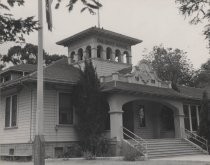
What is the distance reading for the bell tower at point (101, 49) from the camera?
27.3 metres

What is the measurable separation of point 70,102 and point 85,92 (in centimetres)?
155

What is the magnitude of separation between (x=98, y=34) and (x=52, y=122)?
8.64 meters

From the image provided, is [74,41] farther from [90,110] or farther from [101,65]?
[90,110]

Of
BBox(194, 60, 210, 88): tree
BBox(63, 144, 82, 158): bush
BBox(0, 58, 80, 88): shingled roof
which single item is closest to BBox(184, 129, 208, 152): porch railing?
BBox(63, 144, 82, 158): bush

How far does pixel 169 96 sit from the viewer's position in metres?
25.8

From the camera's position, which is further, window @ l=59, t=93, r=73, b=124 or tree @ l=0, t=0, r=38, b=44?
window @ l=59, t=93, r=73, b=124

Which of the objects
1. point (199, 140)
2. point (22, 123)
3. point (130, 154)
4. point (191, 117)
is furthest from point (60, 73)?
point (191, 117)

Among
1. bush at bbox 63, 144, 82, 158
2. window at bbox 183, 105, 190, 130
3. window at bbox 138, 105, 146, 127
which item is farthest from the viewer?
window at bbox 183, 105, 190, 130

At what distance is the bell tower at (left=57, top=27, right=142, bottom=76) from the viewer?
27.3 m

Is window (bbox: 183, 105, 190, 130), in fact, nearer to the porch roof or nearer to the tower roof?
the porch roof

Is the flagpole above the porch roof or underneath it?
underneath

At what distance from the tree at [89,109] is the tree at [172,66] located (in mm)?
36535

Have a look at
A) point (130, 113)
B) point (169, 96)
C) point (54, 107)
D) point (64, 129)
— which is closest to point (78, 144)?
point (64, 129)

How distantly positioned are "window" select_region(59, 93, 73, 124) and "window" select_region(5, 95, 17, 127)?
123 inches
